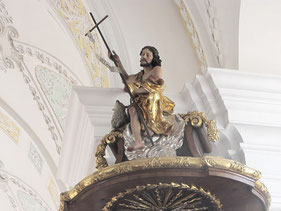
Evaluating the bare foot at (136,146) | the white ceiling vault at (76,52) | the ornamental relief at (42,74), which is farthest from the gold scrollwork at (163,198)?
the ornamental relief at (42,74)

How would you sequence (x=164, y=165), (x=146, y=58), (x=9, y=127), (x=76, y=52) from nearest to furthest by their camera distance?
(x=164, y=165), (x=146, y=58), (x=76, y=52), (x=9, y=127)

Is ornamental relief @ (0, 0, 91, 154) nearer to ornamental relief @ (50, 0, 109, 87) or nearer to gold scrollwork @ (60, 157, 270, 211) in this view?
ornamental relief @ (50, 0, 109, 87)

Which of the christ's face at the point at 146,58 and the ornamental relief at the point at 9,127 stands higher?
the ornamental relief at the point at 9,127

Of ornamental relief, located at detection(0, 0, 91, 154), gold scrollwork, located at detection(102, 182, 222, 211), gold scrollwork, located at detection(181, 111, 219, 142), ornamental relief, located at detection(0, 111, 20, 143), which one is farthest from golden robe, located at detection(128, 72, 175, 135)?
ornamental relief, located at detection(0, 111, 20, 143)

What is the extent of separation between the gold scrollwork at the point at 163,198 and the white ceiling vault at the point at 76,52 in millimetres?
1796

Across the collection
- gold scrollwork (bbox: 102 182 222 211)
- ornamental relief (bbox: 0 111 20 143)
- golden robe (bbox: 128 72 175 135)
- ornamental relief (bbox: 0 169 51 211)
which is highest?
ornamental relief (bbox: 0 111 20 143)

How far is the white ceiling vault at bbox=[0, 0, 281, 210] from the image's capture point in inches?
200

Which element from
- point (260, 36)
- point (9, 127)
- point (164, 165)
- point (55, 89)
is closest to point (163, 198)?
point (164, 165)

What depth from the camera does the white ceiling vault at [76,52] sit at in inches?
200

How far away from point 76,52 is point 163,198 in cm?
393

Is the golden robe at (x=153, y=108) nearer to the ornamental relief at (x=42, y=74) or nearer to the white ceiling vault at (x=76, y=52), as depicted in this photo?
the white ceiling vault at (x=76, y=52)

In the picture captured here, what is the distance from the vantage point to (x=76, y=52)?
23.4 ft

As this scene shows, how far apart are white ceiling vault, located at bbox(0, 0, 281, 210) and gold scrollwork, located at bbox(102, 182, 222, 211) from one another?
5.89 feet

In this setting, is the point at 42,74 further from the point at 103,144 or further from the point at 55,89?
the point at 103,144
